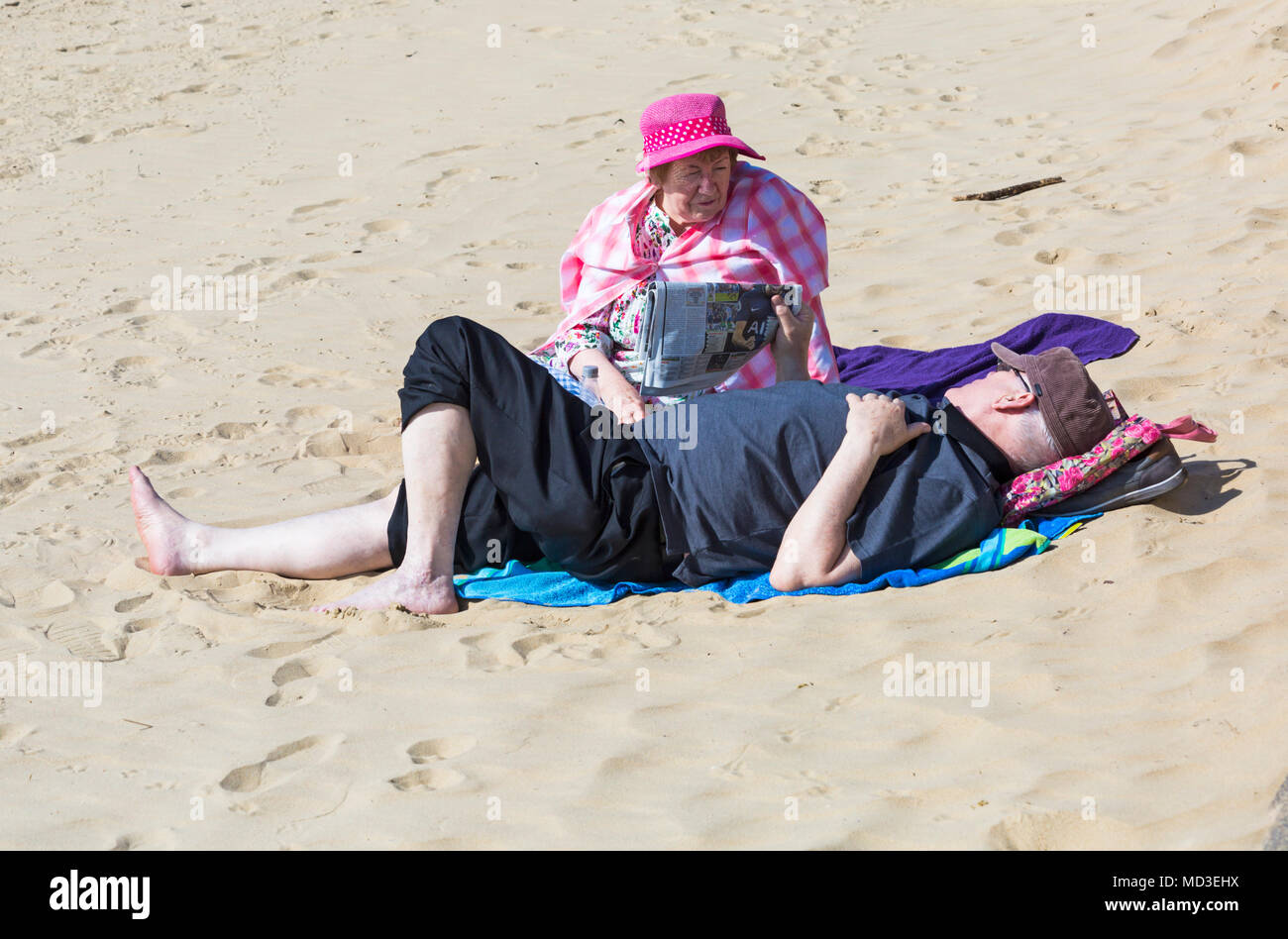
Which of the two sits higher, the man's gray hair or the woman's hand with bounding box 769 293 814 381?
the woman's hand with bounding box 769 293 814 381

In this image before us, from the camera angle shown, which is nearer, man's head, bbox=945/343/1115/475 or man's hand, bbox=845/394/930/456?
man's hand, bbox=845/394/930/456

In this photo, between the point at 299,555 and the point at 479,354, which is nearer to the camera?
the point at 479,354

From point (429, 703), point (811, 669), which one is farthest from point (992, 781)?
point (429, 703)

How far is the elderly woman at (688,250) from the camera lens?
4344mm

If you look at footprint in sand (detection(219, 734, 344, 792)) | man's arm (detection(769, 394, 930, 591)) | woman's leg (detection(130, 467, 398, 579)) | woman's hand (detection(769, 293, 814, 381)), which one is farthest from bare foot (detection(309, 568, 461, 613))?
woman's hand (detection(769, 293, 814, 381))

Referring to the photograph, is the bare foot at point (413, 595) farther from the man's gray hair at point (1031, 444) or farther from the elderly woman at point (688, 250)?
the man's gray hair at point (1031, 444)

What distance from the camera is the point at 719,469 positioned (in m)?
3.60

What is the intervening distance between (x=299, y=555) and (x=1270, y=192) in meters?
4.97

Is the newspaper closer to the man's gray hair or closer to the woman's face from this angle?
the woman's face

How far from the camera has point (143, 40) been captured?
1101 cm

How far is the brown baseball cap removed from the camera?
3.62m

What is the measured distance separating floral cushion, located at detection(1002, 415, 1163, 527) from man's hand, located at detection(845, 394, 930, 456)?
1.28 ft

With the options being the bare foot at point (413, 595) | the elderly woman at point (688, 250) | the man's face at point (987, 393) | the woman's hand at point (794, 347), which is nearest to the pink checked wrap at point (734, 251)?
the elderly woman at point (688, 250)
